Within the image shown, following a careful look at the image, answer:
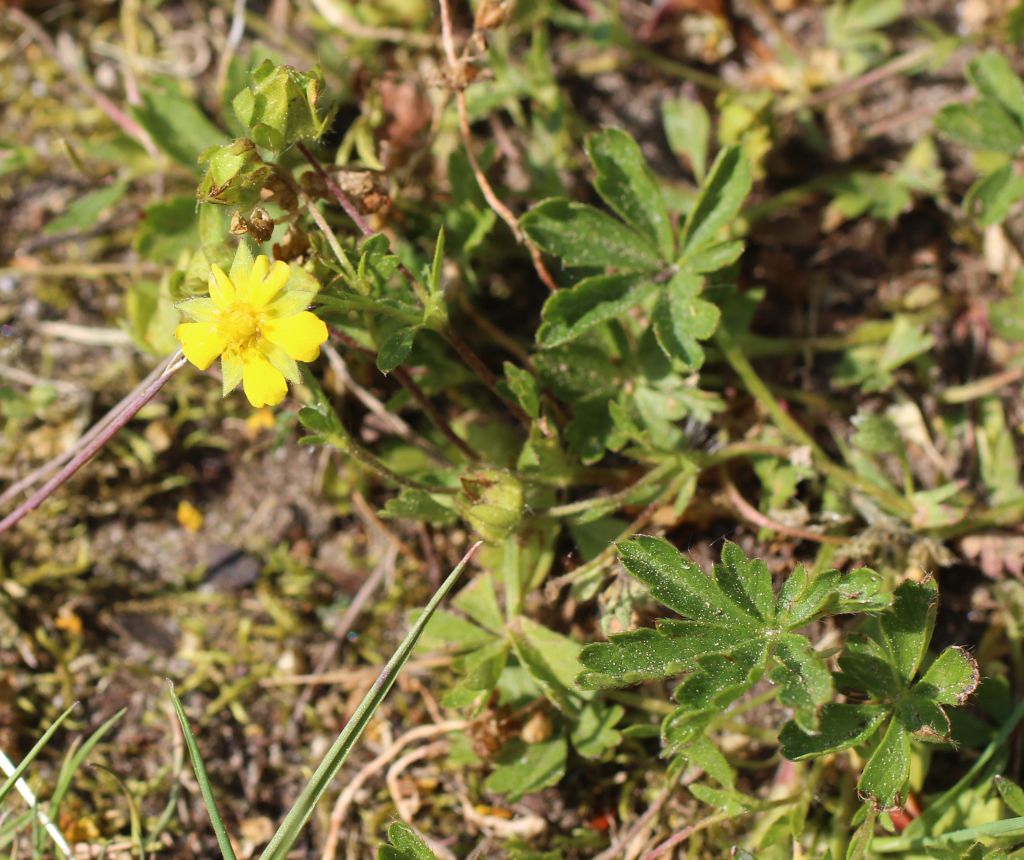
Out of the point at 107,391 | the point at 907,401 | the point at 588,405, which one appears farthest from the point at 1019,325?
the point at 107,391

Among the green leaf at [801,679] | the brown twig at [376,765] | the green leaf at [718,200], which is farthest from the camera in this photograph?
the brown twig at [376,765]

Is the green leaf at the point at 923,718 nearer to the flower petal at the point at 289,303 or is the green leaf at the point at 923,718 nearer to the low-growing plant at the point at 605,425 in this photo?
the low-growing plant at the point at 605,425

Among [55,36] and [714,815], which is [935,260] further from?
[55,36]

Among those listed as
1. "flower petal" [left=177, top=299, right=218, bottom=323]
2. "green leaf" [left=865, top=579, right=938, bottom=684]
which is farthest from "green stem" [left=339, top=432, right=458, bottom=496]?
"green leaf" [left=865, top=579, right=938, bottom=684]

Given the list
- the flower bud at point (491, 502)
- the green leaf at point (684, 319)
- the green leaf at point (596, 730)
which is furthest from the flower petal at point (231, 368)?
the green leaf at point (596, 730)

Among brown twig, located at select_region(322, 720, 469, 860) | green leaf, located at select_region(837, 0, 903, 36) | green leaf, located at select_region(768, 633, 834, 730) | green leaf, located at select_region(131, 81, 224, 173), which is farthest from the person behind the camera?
green leaf, located at select_region(837, 0, 903, 36)

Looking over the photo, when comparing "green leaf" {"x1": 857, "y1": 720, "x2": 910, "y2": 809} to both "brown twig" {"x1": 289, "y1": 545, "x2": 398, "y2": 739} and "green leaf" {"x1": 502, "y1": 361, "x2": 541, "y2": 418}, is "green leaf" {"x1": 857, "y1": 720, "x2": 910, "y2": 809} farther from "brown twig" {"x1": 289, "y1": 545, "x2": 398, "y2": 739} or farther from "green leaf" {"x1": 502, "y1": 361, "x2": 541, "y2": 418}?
"brown twig" {"x1": 289, "y1": 545, "x2": 398, "y2": 739}
